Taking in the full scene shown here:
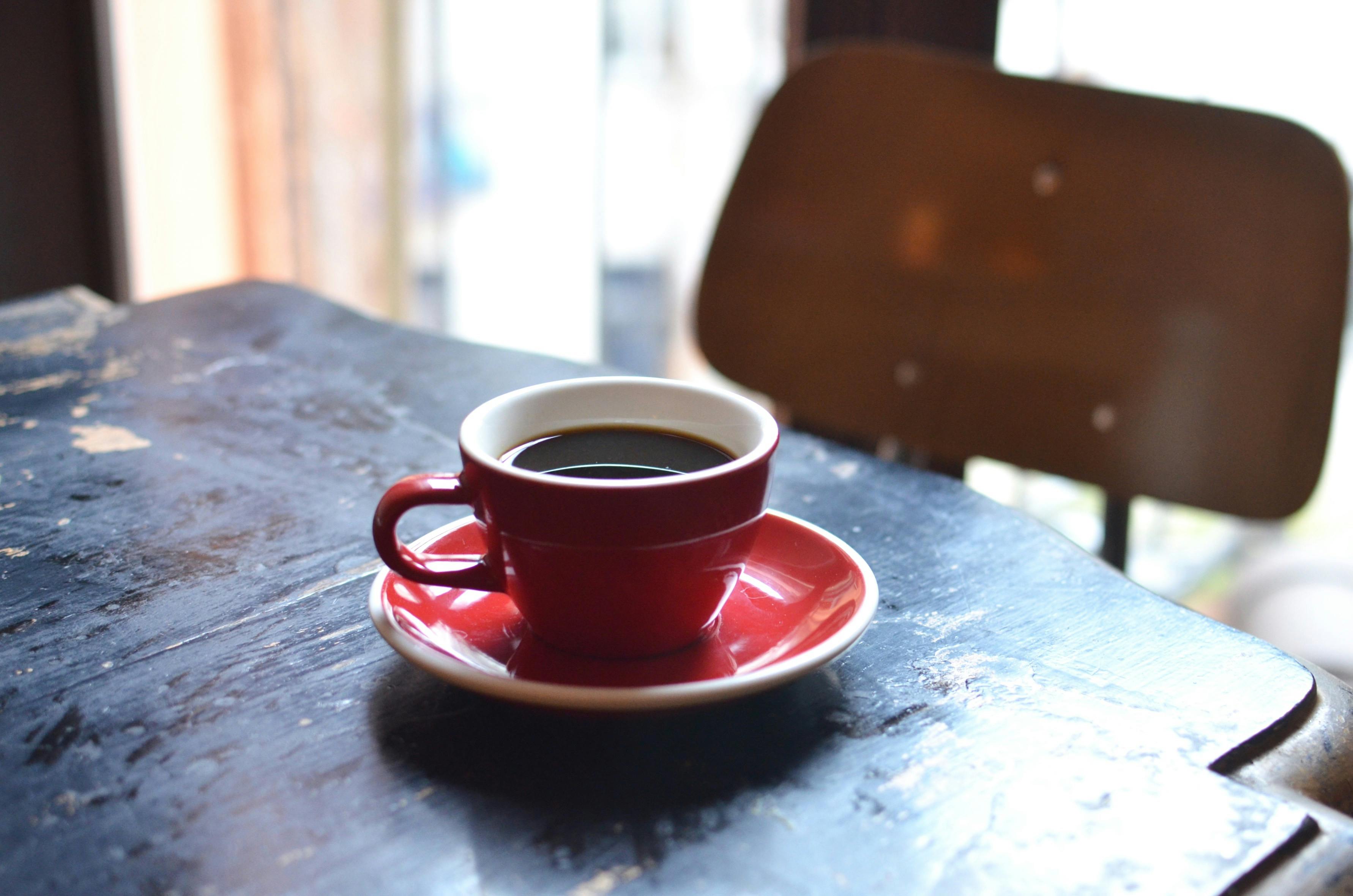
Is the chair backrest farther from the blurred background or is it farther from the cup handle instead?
the cup handle

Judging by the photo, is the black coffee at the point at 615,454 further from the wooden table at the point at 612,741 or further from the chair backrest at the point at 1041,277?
the chair backrest at the point at 1041,277

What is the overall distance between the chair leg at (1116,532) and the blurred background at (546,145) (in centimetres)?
53

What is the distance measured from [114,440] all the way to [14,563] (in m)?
0.18

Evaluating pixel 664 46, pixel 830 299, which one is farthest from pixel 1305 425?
pixel 664 46

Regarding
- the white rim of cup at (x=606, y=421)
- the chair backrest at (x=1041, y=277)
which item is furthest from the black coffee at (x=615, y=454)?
the chair backrest at (x=1041, y=277)

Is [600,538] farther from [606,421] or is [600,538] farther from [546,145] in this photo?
[546,145]

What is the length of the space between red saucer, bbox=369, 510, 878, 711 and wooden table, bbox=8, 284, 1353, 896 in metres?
0.02

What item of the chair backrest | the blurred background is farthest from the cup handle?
the blurred background

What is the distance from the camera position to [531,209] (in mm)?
2033

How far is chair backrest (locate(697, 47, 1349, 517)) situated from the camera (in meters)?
0.93

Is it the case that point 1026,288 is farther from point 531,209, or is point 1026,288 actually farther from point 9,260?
point 9,260

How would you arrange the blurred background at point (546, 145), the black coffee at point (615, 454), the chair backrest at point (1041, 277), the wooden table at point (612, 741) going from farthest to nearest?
1. the blurred background at point (546, 145)
2. the chair backrest at point (1041, 277)
3. the black coffee at point (615, 454)
4. the wooden table at point (612, 741)

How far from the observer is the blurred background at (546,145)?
5.05 ft

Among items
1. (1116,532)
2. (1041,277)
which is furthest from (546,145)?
(1116,532)
